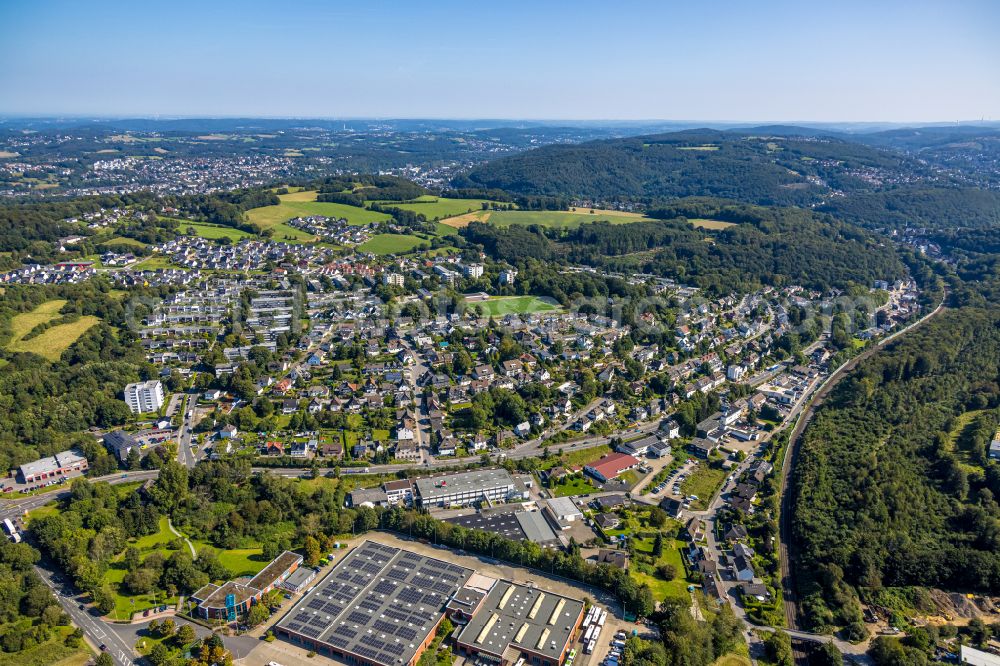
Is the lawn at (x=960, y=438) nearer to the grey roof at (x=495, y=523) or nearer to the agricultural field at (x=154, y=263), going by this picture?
the grey roof at (x=495, y=523)

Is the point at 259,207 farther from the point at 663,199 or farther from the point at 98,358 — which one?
the point at 663,199

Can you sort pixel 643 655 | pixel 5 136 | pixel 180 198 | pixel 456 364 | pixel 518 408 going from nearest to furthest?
pixel 643 655 < pixel 518 408 < pixel 456 364 < pixel 180 198 < pixel 5 136

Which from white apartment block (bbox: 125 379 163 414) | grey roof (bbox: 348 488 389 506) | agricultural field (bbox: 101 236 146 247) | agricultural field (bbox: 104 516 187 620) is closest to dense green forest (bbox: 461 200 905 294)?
agricultural field (bbox: 101 236 146 247)

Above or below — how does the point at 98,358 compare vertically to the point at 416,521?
above

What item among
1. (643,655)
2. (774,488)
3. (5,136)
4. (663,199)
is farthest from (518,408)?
(5,136)

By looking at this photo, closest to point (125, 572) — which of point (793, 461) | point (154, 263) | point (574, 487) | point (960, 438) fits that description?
point (574, 487)

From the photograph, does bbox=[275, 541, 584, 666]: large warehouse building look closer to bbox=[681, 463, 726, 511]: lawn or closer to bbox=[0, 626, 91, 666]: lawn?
bbox=[0, 626, 91, 666]: lawn
